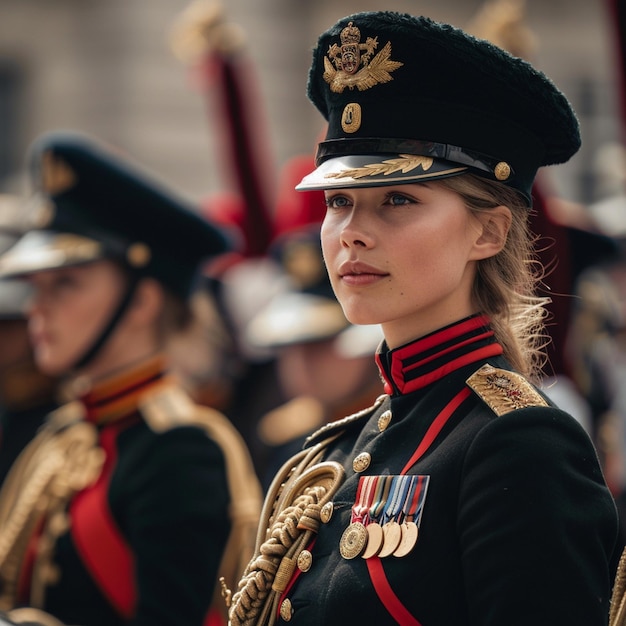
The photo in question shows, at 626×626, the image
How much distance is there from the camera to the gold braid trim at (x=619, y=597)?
96.7 inches

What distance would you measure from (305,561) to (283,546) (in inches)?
3.9

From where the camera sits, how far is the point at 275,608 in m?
2.56

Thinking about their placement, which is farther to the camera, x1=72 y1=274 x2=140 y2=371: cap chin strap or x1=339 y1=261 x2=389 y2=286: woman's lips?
x1=72 y1=274 x2=140 y2=371: cap chin strap

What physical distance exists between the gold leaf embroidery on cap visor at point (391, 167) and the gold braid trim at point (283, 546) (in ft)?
1.82

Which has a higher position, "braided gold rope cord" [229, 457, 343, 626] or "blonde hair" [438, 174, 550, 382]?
"blonde hair" [438, 174, 550, 382]

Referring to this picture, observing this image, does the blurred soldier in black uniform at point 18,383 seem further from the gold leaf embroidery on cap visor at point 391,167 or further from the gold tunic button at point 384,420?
the gold leaf embroidery on cap visor at point 391,167

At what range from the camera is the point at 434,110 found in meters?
2.55

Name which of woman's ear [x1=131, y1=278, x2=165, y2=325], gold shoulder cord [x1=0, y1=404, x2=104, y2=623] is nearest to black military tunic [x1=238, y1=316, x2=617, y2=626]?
gold shoulder cord [x1=0, y1=404, x2=104, y2=623]

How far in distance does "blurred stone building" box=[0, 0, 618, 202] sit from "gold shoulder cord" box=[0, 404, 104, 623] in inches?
465

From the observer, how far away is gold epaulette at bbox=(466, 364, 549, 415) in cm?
237

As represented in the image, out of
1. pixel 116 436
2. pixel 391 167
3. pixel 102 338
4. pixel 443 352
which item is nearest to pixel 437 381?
pixel 443 352

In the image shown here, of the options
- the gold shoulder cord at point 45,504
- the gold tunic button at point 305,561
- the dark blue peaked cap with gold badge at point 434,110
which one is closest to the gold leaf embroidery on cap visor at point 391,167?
the dark blue peaked cap with gold badge at point 434,110

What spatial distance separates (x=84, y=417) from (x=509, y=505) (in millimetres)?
2669

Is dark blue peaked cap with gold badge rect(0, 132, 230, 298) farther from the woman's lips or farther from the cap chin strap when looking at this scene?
the woman's lips
